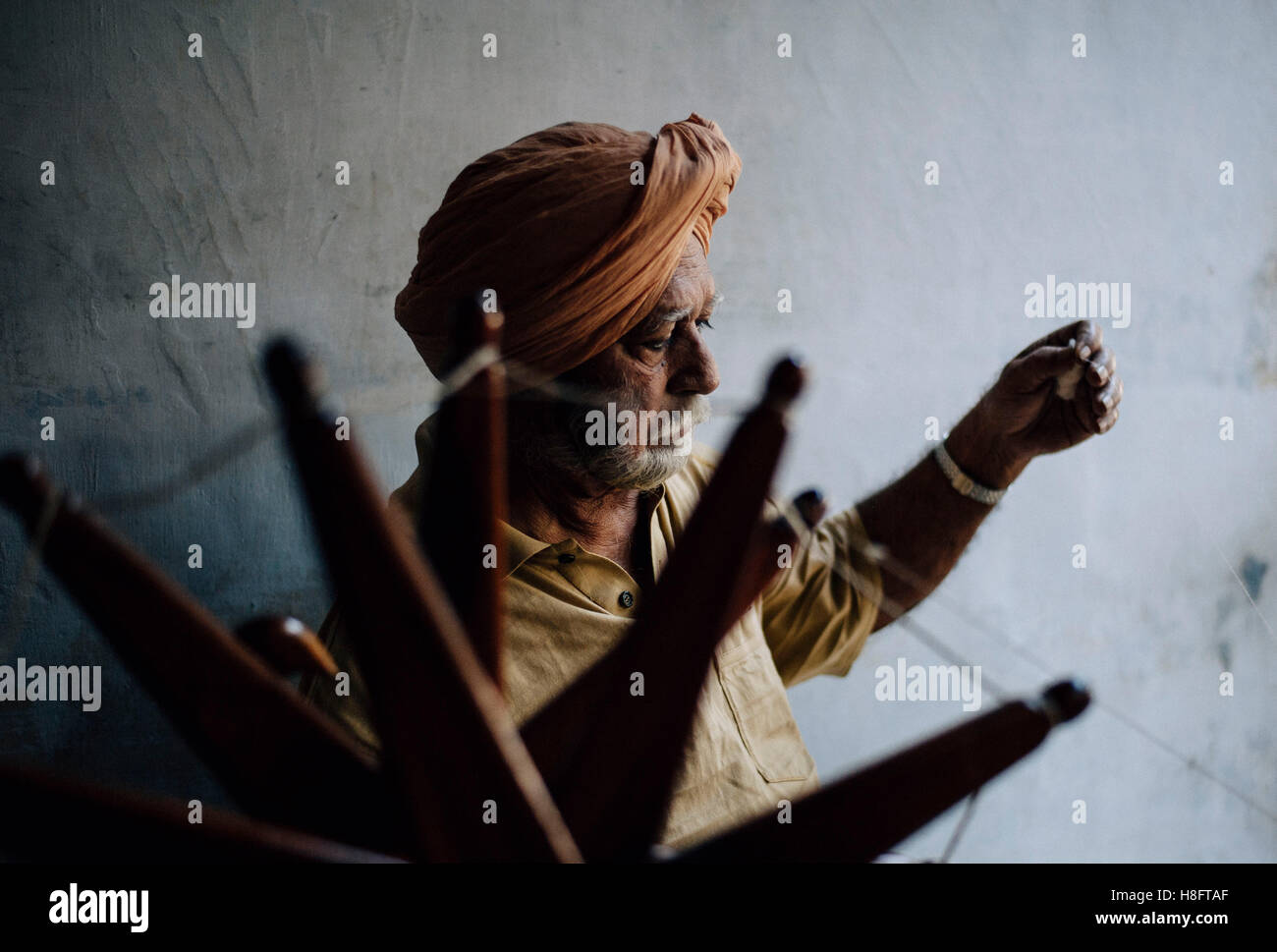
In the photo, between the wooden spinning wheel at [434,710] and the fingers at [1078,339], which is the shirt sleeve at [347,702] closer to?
the wooden spinning wheel at [434,710]

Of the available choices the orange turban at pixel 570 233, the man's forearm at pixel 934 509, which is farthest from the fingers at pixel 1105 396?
the orange turban at pixel 570 233

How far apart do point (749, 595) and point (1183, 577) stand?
0.88 metres

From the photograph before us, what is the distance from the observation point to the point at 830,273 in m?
1.13

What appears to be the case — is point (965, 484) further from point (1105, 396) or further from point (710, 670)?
point (710, 670)

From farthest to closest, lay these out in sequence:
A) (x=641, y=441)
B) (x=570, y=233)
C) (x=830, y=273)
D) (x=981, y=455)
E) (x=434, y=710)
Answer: (x=830, y=273) → (x=981, y=455) → (x=641, y=441) → (x=570, y=233) → (x=434, y=710)

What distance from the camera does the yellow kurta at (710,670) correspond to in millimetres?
761

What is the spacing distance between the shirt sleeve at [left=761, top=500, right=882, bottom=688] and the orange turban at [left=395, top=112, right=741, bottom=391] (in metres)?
0.38

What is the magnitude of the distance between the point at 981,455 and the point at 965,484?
1.3 inches

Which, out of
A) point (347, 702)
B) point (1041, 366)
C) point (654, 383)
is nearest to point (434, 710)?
point (347, 702)

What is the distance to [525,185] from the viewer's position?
2.32ft

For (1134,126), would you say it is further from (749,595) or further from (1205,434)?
(749,595)

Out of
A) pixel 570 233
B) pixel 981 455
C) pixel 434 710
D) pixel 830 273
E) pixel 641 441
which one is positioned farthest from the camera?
pixel 830 273

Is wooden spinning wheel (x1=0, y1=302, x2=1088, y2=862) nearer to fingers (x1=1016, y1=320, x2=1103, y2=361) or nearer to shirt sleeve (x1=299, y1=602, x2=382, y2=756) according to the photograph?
shirt sleeve (x1=299, y1=602, x2=382, y2=756)
